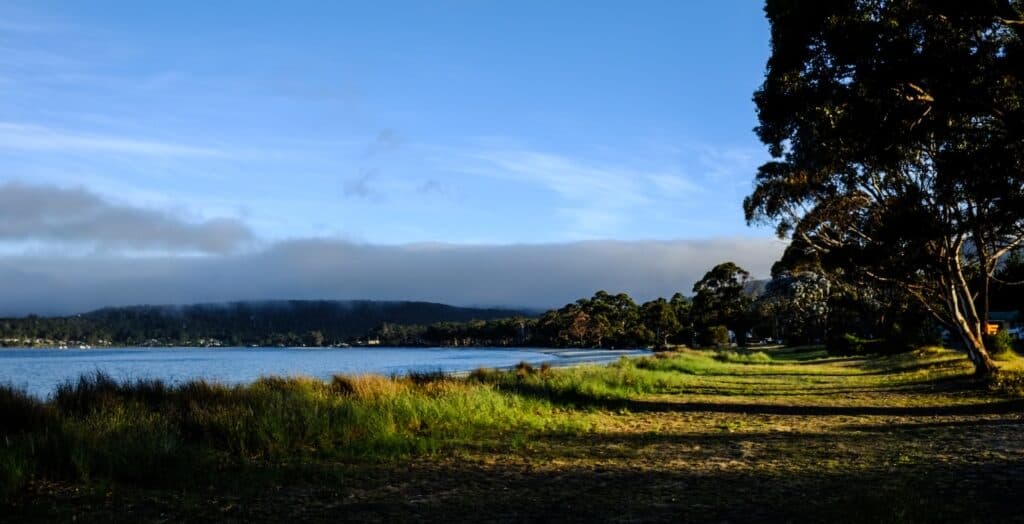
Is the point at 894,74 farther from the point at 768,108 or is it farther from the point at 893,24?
the point at 768,108

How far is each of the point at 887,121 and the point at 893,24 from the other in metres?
1.75

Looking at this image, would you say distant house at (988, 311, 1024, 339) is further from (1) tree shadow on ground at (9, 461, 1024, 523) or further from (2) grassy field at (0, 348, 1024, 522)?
(1) tree shadow on ground at (9, 461, 1024, 523)

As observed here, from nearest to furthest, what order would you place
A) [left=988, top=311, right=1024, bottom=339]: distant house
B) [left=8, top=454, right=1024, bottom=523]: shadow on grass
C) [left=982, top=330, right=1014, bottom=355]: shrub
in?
1. [left=8, top=454, right=1024, bottom=523]: shadow on grass
2. [left=982, top=330, right=1014, bottom=355]: shrub
3. [left=988, top=311, right=1024, bottom=339]: distant house

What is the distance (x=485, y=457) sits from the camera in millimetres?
9812

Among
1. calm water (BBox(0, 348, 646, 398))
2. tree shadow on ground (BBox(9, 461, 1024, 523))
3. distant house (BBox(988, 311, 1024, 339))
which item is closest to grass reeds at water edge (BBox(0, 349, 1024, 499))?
tree shadow on ground (BBox(9, 461, 1024, 523))

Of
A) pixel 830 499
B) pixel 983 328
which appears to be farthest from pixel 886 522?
pixel 983 328

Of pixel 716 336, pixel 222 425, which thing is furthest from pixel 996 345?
pixel 716 336

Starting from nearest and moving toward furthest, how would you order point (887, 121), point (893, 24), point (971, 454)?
1. point (971, 454)
2. point (893, 24)
3. point (887, 121)

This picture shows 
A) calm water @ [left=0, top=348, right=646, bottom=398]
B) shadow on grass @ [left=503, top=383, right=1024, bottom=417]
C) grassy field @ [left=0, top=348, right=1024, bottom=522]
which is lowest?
calm water @ [left=0, top=348, right=646, bottom=398]

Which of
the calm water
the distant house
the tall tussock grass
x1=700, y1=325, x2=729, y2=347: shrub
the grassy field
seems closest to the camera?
the grassy field

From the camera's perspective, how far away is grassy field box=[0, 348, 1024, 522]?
6.66 metres

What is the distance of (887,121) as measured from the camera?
12.6 m

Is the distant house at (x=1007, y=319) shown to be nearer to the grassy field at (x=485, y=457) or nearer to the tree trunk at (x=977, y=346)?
the tree trunk at (x=977, y=346)

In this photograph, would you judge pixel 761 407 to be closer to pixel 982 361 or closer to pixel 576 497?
pixel 982 361
